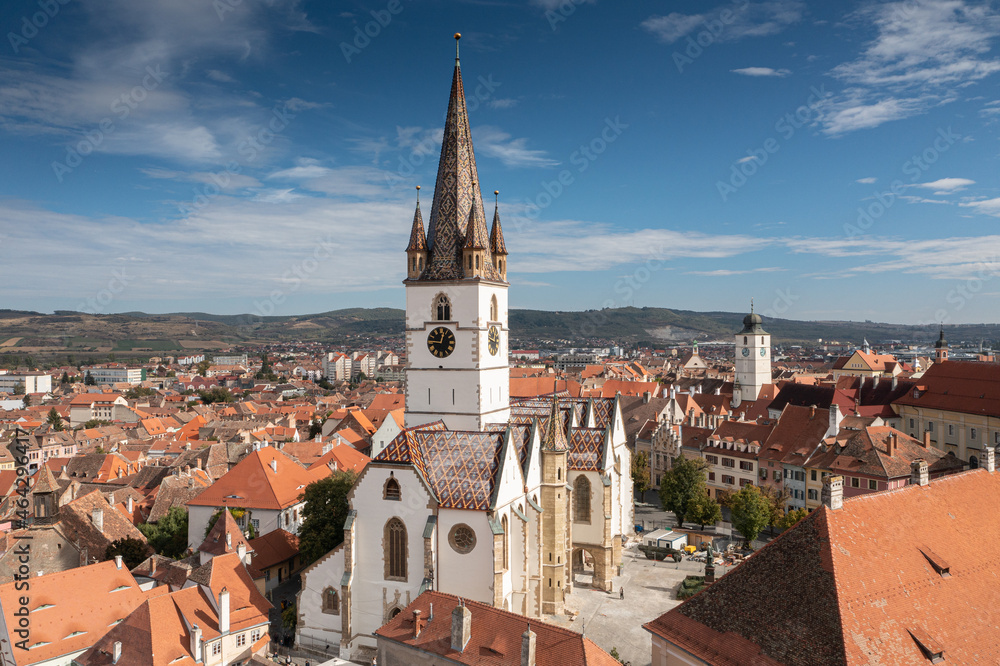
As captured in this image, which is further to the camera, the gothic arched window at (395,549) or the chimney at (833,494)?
the gothic arched window at (395,549)

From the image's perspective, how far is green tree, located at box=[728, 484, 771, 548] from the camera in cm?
3912

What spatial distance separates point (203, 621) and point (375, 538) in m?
7.75

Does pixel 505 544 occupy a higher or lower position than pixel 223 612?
higher

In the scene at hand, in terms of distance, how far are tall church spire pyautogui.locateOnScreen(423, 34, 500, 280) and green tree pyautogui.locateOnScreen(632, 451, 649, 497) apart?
91.9 ft

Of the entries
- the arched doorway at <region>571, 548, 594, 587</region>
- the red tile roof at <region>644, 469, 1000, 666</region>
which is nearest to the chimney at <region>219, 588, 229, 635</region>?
the arched doorway at <region>571, 548, 594, 587</region>

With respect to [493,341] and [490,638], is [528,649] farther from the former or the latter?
[493,341]

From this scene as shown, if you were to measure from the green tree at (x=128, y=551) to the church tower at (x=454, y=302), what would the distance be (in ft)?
58.4

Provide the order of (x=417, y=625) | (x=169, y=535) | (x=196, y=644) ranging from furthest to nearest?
(x=169, y=535) → (x=196, y=644) → (x=417, y=625)

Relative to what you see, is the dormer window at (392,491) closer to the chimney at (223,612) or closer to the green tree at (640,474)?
the chimney at (223,612)

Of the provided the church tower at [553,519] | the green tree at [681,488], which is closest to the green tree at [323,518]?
the church tower at [553,519]

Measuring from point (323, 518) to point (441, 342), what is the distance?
10395 mm

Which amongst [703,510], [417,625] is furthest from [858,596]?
[703,510]

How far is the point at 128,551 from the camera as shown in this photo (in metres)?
36.4

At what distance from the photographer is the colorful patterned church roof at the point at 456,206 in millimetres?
31672
